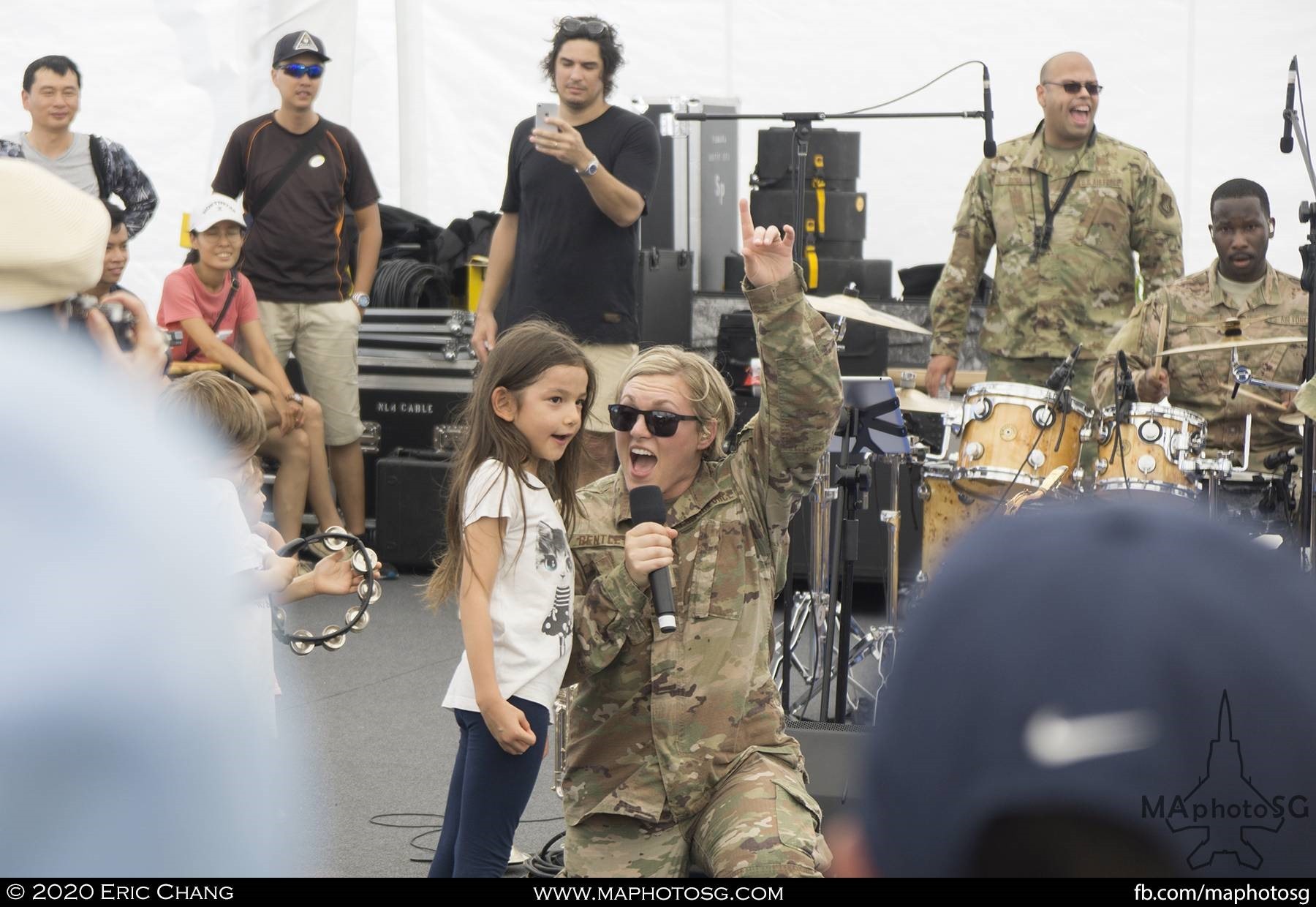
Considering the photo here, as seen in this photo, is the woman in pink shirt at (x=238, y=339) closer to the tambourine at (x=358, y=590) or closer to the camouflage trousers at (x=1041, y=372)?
the camouflage trousers at (x=1041, y=372)

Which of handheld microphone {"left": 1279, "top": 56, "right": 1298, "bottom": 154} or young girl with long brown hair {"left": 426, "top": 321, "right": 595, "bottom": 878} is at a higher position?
handheld microphone {"left": 1279, "top": 56, "right": 1298, "bottom": 154}

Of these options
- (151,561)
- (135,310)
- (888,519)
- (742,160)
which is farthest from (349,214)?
(151,561)

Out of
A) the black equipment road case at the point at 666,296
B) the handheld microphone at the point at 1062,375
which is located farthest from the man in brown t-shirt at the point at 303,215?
the handheld microphone at the point at 1062,375

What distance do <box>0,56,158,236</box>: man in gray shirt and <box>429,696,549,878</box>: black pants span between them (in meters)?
4.24

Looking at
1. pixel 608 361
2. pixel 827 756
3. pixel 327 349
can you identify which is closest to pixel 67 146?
pixel 327 349

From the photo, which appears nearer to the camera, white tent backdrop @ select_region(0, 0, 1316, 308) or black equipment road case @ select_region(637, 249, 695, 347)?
black equipment road case @ select_region(637, 249, 695, 347)

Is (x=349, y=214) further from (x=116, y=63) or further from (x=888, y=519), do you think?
(x=888, y=519)

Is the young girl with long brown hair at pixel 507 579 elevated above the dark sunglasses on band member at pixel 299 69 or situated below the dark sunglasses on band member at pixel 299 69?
below

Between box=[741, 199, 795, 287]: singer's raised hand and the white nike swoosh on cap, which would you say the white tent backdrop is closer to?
box=[741, 199, 795, 287]: singer's raised hand

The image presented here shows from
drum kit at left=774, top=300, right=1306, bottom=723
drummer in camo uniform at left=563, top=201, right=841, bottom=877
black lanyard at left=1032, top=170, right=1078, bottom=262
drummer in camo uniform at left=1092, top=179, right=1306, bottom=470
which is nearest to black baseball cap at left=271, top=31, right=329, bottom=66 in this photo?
drum kit at left=774, top=300, right=1306, bottom=723

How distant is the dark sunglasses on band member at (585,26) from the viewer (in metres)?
5.29

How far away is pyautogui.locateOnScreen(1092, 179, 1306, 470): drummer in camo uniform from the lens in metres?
5.59

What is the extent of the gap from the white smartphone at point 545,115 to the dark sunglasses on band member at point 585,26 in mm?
269

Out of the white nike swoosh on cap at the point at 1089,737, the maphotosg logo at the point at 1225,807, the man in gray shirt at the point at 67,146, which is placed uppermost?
the man in gray shirt at the point at 67,146
